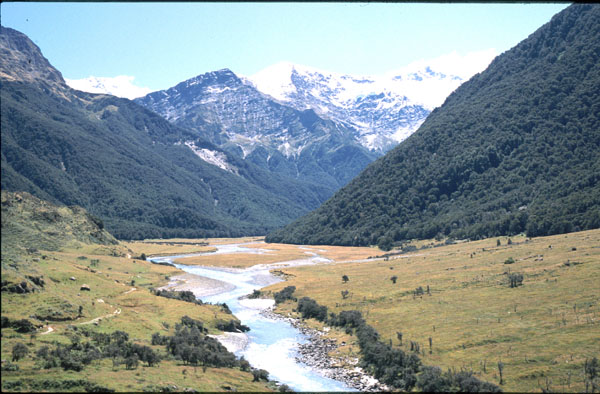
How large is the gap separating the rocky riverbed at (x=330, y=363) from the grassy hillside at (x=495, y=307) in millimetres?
2483

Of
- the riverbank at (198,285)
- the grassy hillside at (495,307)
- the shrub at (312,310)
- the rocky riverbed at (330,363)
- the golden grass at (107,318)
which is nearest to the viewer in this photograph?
the golden grass at (107,318)

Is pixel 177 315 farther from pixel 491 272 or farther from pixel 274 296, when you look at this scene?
pixel 491 272

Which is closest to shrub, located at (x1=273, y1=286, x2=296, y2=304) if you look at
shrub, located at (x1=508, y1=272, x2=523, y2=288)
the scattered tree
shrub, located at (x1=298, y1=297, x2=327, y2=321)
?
shrub, located at (x1=298, y1=297, x2=327, y2=321)

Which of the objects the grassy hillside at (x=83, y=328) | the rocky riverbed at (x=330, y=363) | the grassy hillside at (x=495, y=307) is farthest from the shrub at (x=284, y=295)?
the rocky riverbed at (x=330, y=363)

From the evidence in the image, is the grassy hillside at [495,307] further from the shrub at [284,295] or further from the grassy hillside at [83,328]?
the grassy hillside at [83,328]

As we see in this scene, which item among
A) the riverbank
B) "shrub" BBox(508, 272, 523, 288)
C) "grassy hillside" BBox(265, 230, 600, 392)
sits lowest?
the riverbank

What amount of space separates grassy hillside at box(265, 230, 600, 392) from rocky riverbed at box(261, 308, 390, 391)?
8.15ft

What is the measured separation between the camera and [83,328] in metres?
52.0

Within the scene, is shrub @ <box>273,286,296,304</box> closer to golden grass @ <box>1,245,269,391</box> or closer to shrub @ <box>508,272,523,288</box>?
golden grass @ <box>1,245,269,391</box>

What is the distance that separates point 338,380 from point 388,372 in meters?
5.51

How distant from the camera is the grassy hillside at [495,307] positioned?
4681cm

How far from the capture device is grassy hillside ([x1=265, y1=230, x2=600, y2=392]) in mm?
46812

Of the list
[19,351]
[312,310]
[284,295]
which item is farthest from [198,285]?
[19,351]

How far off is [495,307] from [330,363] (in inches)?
1069
